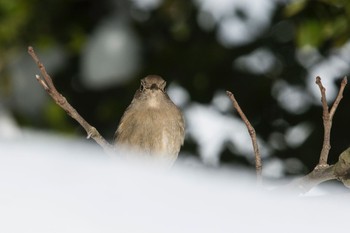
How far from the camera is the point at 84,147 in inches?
44.1

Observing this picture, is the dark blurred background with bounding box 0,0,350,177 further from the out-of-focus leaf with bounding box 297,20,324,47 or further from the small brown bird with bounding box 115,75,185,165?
the small brown bird with bounding box 115,75,185,165

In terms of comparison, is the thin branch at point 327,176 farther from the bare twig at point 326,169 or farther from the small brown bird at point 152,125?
the small brown bird at point 152,125

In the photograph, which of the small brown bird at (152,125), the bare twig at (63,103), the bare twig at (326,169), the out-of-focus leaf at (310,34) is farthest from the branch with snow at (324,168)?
the out-of-focus leaf at (310,34)

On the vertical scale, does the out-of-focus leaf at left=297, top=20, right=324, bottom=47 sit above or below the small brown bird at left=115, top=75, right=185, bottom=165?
above

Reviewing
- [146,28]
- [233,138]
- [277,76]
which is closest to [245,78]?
[277,76]

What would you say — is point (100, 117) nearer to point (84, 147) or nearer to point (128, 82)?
point (128, 82)

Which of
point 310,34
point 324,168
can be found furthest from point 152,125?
point 310,34

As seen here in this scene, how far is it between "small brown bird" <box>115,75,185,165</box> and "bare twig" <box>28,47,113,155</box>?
0.75 meters

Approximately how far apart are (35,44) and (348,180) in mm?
3890

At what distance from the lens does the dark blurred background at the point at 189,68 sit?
4.95 meters

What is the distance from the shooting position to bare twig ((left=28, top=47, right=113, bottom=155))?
1.56 meters

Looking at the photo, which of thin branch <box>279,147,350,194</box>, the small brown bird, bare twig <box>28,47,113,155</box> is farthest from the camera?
the small brown bird

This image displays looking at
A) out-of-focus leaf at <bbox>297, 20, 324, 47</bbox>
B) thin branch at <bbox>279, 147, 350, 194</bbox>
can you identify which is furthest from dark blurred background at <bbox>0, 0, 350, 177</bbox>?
thin branch at <bbox>279, 147, 350, 194</bbox>

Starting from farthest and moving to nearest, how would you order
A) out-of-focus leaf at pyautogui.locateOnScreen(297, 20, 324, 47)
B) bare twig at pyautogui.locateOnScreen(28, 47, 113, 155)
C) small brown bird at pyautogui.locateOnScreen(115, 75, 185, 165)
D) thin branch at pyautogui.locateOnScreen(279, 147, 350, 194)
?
out-of-focus leaf at pyautogui.locateOnScreen(297, 20, 324, 47)
small brown bird at pyautogui.locateOnScreen(115, 75, 185, 165)
thin branch at pyautogui.locateOnScreen(279, 147, 350, 194)
bare twig at pyautogui.locateOnScreen(28, 47, 113, 155)
